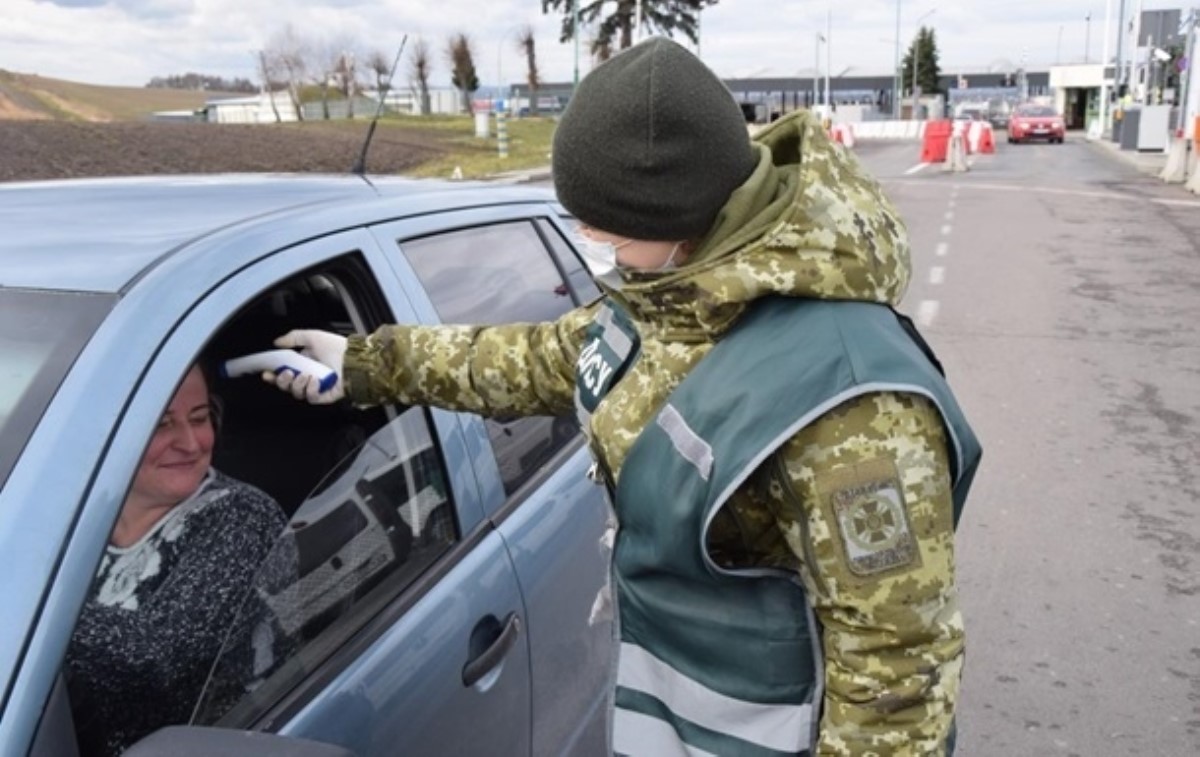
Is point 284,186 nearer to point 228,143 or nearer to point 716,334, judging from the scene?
point 716,334

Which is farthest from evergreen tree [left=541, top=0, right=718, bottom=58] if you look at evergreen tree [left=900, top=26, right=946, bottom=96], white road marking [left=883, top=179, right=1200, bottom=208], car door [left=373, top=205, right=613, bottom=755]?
car door [left=373, top=205, right=613, bottom=755]

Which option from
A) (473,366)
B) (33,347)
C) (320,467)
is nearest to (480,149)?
(320,467)

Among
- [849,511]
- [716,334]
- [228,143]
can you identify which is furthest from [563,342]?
[228,143]

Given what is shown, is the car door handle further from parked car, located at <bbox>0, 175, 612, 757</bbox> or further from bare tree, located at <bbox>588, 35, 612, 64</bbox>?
bare tree, located at <bbox>588, 35, 612, 64</bbox>

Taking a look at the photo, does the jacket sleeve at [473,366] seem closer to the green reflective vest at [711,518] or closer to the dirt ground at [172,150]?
the green reflective vest at [711,518]

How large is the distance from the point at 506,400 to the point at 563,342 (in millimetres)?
154

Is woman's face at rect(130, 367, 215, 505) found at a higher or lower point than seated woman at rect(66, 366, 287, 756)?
higher

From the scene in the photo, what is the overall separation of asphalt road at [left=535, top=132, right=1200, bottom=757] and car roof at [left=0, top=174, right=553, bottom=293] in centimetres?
234

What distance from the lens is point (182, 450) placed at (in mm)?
1933

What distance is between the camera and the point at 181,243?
5.76ft

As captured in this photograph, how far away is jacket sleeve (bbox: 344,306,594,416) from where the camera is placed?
2090 millimetres

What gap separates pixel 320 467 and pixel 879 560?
1.19 m

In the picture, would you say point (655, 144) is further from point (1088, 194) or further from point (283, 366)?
point (1088, 194)

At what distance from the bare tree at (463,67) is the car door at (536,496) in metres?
69.4
